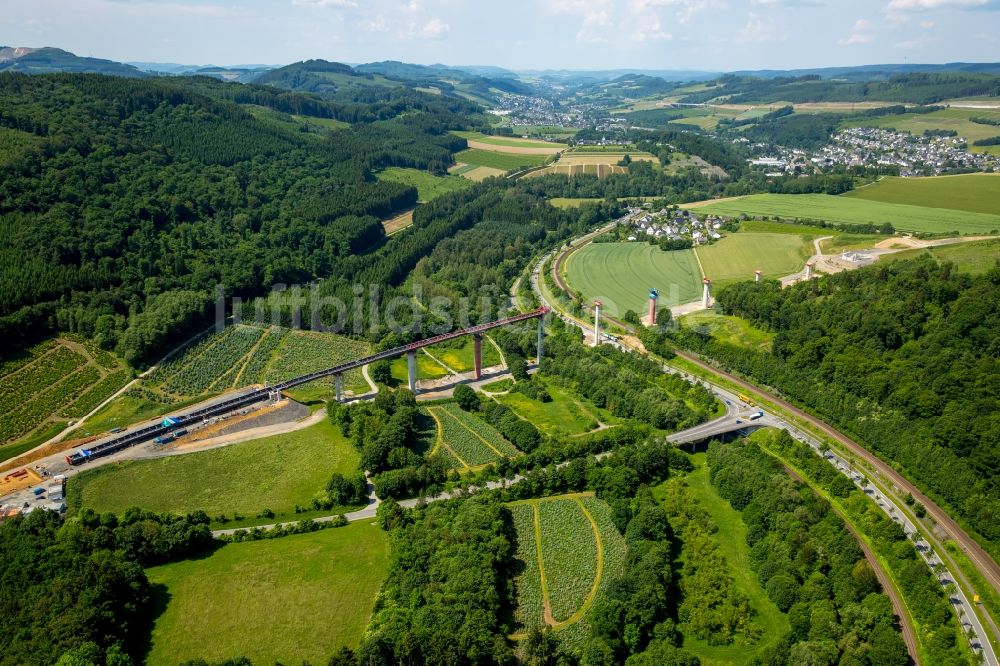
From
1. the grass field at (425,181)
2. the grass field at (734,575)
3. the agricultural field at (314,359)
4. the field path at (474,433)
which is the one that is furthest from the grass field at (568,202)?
the grass field at (734,575)

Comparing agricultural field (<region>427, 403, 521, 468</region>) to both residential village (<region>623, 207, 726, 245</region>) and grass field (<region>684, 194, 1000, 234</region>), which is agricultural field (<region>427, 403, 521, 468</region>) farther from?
grass field (<region>684, 194, 1000, 234</region>)

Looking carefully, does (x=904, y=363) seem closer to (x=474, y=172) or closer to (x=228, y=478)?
(x=228, y=478)

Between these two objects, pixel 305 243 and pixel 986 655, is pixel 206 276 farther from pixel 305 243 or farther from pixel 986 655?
pixel 986 655

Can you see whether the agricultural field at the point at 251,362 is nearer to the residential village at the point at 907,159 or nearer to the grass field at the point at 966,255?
the grass field at the point at 966,255

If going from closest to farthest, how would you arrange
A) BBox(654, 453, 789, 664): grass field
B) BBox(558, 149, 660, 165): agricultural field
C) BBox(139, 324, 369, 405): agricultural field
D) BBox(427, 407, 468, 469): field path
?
BBox(654, 453, 789, 664): grass field → BBox(427, 407, 468, 469): field path → BBox(139, 324, 369, 405): agricultural field → BBox(558, 149, 660, 165): agricultural field

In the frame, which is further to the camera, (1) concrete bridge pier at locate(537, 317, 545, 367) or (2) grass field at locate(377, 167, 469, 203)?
(2) grass field at locate(377, 167, 469, 203)

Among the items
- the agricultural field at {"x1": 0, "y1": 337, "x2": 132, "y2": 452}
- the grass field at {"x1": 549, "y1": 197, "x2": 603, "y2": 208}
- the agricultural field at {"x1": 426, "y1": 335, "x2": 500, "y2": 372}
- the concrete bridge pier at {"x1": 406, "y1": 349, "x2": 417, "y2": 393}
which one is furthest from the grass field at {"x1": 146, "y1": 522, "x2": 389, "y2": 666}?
the grass field at {"x1": 549, "y1": 197, "x2": 603, "y2": 208}
